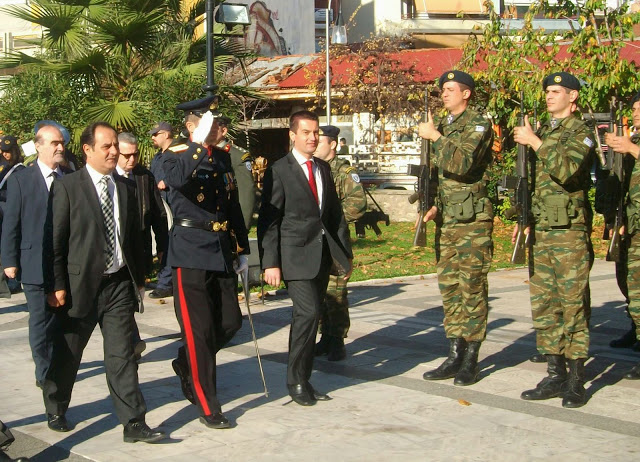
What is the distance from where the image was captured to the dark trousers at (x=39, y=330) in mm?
7070

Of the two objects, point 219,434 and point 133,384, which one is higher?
point 133,384

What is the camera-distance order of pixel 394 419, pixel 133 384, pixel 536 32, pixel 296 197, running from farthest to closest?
1. pixel 536 32
2. pixel 296 197
3. pixel 394 419
4. pixel 133 384

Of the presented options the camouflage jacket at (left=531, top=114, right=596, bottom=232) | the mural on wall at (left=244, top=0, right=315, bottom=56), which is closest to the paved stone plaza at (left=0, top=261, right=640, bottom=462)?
the camouflage jacket at (left=531, top=114, right=596, bottom=232)

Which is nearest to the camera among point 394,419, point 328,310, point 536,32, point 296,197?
point 394,419

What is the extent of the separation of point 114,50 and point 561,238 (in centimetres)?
1066

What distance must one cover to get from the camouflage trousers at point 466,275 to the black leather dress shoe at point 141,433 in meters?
2.63

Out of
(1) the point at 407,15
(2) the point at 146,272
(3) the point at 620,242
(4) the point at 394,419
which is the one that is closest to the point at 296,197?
(2) the point at 146,272

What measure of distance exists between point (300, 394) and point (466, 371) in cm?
139

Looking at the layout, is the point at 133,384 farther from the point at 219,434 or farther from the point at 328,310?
the point at 328,310

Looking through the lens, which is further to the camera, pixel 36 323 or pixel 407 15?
pixel 407 15

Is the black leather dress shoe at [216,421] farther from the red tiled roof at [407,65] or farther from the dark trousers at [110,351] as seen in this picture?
the red tiled roof at [407,65]

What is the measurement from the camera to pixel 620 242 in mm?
7684

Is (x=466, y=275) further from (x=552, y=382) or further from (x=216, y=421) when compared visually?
(x=216, y=421)

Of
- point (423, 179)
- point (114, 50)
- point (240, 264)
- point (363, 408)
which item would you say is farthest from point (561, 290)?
point (114, 50)
